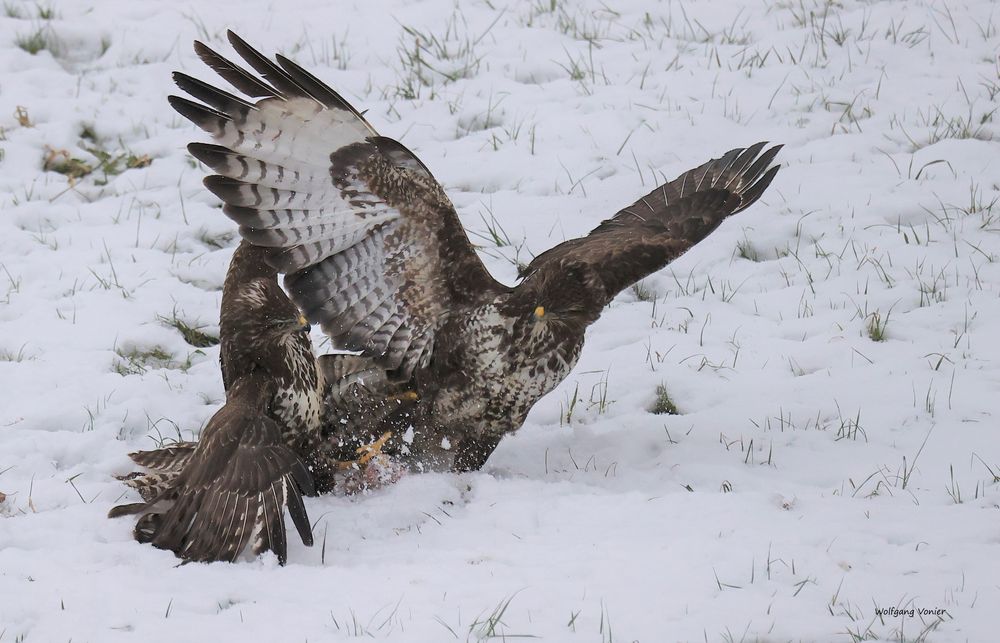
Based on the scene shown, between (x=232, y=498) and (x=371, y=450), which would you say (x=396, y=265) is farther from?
(x=232, y=498)

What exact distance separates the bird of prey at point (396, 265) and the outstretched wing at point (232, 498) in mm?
802

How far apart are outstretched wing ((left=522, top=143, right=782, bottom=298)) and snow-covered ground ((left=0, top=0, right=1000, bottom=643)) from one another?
56cm

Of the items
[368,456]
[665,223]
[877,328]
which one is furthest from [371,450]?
[877,328]

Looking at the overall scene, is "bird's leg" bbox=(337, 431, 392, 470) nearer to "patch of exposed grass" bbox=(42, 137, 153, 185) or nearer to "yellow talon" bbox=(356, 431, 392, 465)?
"yellow talon" bbox=(356, 431, 392, 465)

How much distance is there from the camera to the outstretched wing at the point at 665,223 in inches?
191

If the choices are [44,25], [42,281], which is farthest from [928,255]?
[44,25]

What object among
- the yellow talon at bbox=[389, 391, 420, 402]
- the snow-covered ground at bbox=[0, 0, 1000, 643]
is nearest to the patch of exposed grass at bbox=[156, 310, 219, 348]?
the snow-covered ground at bbox=[0, 0, 1000, 643]

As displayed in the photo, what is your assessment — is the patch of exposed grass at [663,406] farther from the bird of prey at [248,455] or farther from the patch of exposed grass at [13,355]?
the patch of exposed grass at [13,355]

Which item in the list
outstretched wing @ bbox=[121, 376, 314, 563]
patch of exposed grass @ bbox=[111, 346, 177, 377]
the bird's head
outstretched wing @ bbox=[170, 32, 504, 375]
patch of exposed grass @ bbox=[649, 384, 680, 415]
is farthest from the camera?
patch of exposed grass @ bbox=[111, 346, 177, 377]

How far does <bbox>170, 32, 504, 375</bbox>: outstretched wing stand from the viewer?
437 centimetres

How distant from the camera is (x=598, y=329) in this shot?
5.85 m

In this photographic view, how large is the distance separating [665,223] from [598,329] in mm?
696

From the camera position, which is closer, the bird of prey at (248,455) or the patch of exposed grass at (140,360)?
the bird of prey at (248,455)

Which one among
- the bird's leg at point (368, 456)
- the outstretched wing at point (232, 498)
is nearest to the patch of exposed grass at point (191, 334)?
the bird's leg at point (368, 456)
